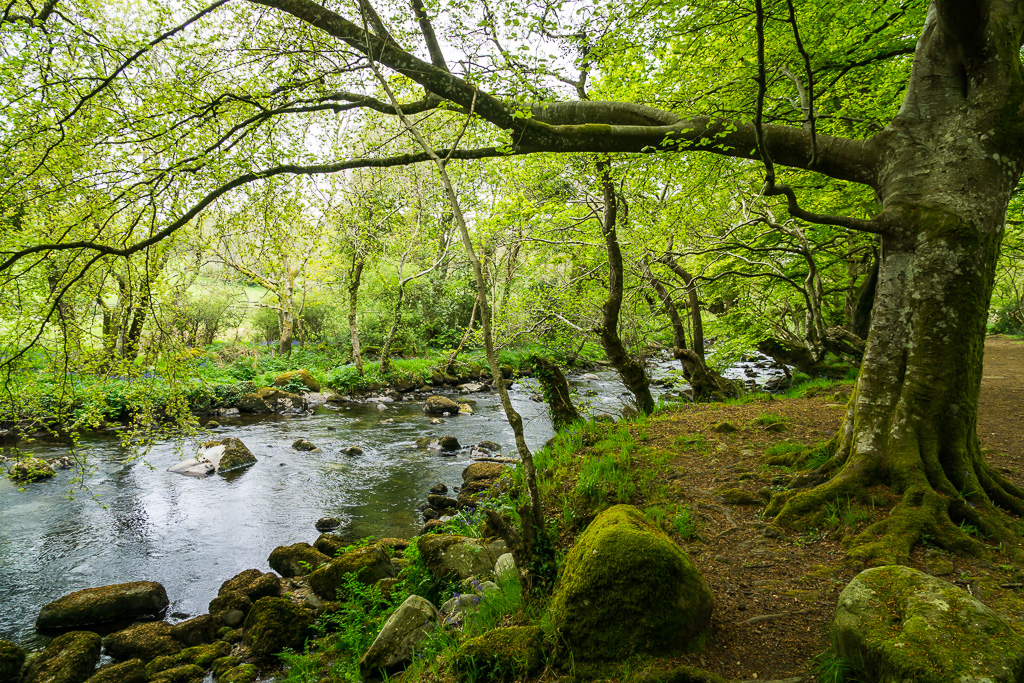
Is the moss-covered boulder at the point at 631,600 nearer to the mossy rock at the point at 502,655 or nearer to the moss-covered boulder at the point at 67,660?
the mossy rock at the point at 502,655

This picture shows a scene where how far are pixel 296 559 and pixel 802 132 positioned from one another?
8.78 m

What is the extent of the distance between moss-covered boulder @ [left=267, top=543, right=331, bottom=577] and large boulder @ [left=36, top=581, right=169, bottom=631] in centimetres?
137

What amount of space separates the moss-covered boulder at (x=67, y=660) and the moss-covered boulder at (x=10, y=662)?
0.09 metres

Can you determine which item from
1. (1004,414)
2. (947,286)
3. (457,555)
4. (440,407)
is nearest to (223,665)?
(457,555)

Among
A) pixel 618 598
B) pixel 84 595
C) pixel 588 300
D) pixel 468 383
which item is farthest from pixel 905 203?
pixel 468 383

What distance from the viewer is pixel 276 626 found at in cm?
535

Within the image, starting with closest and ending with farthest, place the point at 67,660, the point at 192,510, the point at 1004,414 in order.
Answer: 1. the point at 67,660
2. the point at 1004,414
3. the point at 192,510

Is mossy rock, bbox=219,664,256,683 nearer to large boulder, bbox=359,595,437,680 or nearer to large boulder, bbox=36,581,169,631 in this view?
large boulder, bbox=359,595,437,680

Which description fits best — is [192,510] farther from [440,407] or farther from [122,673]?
[440,407]

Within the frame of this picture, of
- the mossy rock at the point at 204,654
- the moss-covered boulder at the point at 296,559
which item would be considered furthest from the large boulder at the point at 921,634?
the moss-covered boulder at the point at 296,559

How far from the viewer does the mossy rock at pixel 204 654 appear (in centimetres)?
509

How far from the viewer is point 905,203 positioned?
4.50 meters

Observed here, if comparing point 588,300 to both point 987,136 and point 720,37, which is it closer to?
point 720,37

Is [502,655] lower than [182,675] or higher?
higher
